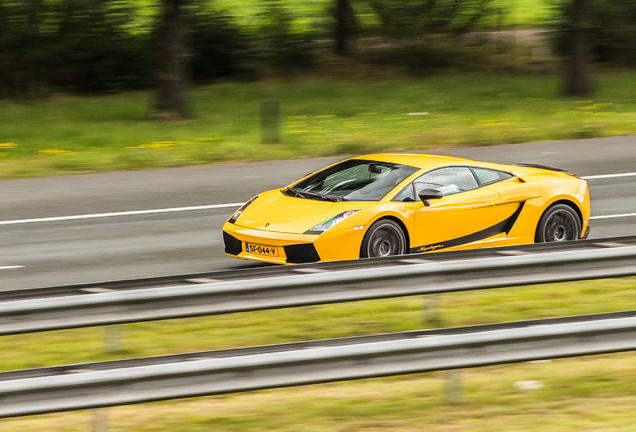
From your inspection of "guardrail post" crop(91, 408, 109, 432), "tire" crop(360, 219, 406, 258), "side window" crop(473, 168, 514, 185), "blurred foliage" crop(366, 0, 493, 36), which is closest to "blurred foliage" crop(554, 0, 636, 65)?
"blurred foliage" crop(366, 0, 493, 36)

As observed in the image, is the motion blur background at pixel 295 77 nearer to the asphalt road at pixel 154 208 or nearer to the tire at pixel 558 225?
the asphalt road at pixel 154 208

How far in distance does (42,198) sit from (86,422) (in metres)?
9.12

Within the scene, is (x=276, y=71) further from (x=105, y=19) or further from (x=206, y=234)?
(x=206, y=234)

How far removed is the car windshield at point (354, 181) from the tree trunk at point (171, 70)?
39.6 ft

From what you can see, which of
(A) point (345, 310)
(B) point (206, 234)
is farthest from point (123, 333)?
(B) point (206, 234)

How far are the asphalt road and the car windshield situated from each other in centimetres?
119

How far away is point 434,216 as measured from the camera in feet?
29.6

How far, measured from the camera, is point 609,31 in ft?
95.6

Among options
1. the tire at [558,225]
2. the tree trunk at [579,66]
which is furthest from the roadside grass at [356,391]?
the tree trunk at [579,66]

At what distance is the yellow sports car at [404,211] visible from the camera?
28.1 feet

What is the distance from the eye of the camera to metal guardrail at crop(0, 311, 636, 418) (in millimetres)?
4117

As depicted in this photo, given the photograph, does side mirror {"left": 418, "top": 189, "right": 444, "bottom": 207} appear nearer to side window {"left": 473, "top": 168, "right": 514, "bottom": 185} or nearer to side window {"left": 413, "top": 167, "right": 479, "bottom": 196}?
side window {"left": 413, "top": 167, "right": 479, "bottom": 196}

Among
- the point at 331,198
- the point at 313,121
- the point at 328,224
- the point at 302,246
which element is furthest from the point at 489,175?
the point at 313,121

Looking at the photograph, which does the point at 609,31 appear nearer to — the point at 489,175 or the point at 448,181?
the point at 489,175
